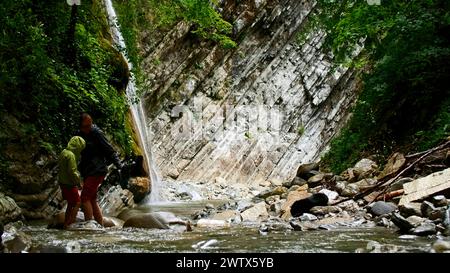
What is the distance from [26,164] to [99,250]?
10.8ft

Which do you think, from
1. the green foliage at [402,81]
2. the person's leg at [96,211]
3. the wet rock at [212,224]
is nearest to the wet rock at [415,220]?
the wet rock at [212,224]

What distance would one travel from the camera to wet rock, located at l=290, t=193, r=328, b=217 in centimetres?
691

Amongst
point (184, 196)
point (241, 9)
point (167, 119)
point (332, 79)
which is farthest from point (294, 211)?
point (332, 79)

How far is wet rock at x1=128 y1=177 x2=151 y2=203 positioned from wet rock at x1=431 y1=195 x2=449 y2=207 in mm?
7557

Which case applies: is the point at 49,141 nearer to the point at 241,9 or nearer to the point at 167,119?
the point at 167,119

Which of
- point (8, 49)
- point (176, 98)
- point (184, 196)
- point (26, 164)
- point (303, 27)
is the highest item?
point (303, 27)

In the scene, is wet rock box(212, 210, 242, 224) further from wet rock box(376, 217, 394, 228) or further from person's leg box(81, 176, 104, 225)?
wet rock box(376, 217, 394, 228)

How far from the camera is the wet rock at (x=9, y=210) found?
5793 millimetres

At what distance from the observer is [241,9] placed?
2394 centimetres

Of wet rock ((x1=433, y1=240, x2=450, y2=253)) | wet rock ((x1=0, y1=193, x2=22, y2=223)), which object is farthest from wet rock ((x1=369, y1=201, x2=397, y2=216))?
wet rock ((x1=0, y1=193, x2=22, y2=223))

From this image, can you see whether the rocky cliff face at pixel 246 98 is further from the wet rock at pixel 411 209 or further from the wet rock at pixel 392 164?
the wet rock at pixel 411 209

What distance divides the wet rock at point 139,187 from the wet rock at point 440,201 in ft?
24.8
